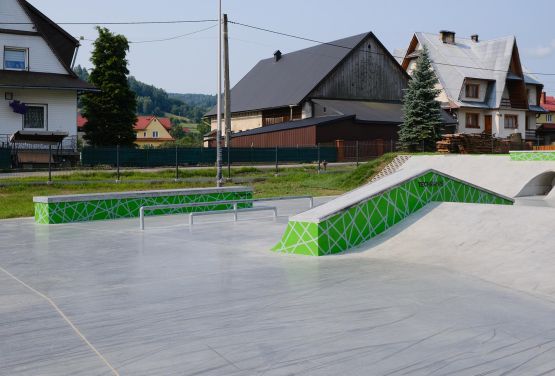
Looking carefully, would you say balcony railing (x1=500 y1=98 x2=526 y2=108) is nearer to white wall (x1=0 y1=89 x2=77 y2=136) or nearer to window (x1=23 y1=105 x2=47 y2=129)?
white wall (x1=0 y1=89 x2=77 y2=136)

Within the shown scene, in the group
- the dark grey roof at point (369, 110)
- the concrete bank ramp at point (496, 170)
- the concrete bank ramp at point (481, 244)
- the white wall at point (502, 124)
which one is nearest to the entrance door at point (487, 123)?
the white wall at point (502, 124)

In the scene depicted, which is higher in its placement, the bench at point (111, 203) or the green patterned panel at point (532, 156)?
the green patterned panel at point (532, 156)

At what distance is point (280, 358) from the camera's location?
14.6 feet

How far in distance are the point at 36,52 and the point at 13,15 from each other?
7.66 feet

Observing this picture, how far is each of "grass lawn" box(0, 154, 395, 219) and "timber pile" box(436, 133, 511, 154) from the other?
6716 millimetres

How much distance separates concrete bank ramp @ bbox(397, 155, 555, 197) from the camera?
20.4m

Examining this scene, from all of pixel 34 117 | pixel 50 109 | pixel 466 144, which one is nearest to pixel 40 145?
pixel 34 117

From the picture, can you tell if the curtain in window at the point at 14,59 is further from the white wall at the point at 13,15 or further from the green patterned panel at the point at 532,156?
the green patterned panel at the point at 532,156

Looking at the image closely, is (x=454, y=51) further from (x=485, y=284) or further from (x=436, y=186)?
(x=485, y=284)

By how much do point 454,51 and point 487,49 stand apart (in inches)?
171

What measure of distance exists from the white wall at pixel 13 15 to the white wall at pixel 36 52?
0.52 m

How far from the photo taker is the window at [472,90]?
55469 millimetres

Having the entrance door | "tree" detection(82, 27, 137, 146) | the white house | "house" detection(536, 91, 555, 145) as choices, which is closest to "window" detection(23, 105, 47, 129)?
the white house

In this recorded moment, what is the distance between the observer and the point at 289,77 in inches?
2105
